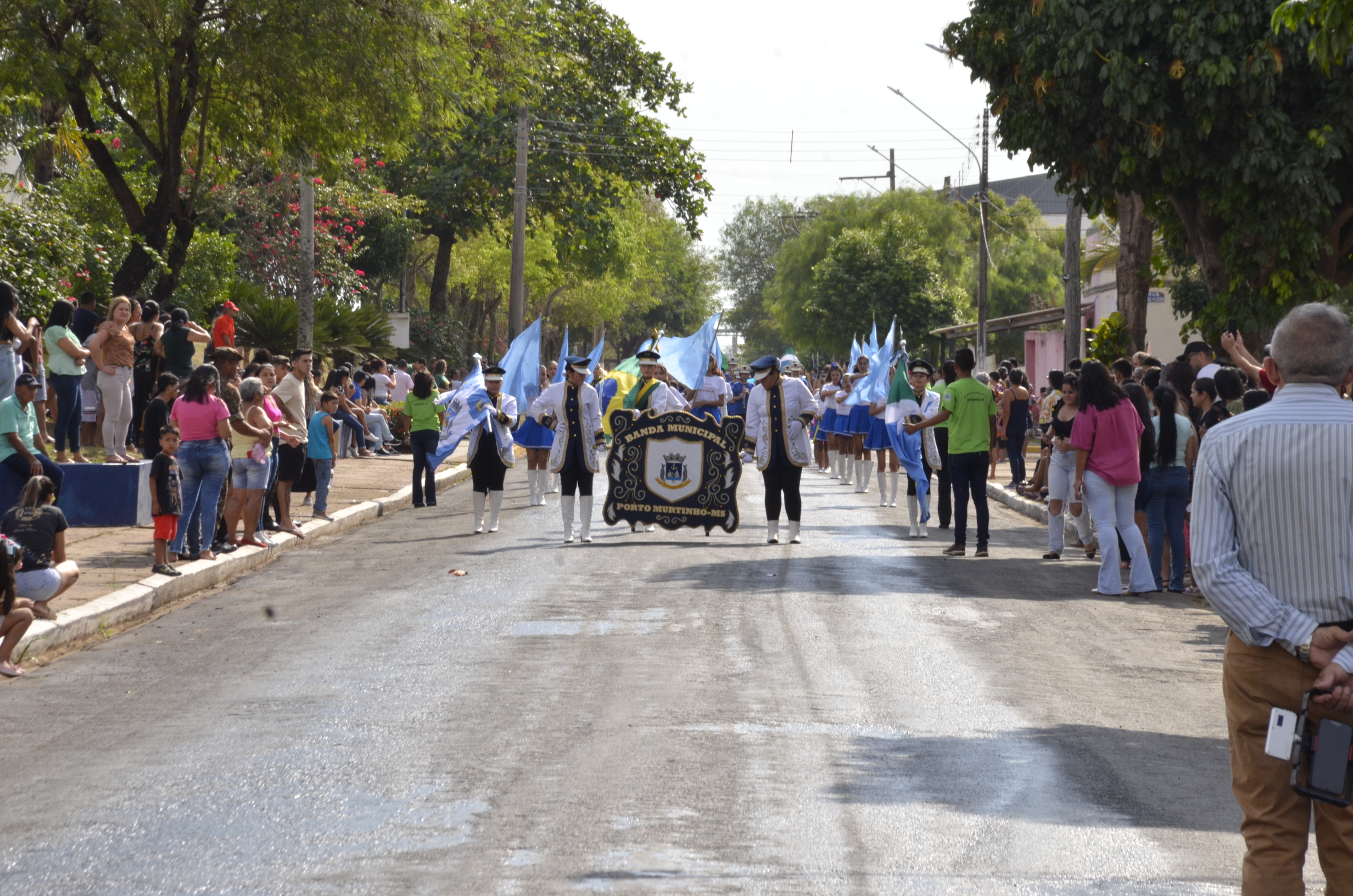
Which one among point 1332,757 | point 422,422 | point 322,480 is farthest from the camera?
point 422,422

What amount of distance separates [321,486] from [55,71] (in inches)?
214

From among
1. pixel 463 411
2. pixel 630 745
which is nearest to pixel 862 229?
pixel 463 411

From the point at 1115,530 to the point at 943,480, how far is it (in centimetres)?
527

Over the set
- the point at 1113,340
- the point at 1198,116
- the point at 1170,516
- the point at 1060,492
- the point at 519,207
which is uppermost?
the point at 519,207

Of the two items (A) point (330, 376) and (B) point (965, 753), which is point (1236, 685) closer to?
(B) point (965, 753)

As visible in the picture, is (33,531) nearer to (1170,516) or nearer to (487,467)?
(487,467)

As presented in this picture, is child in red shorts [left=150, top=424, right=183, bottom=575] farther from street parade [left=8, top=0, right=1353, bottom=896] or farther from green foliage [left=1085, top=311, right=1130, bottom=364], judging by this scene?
green foliage [left=1085, top=311, right=1130, bottom=364]

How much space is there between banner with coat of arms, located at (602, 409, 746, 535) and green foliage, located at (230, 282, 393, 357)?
1203 centimetres

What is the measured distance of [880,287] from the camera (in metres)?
64.8

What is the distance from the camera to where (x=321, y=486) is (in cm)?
1784

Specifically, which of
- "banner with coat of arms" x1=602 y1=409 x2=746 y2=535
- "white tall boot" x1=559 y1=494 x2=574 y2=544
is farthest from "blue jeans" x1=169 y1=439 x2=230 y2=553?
"banner with coat of arms" x1=602 y1=409 x2=746 y2=535

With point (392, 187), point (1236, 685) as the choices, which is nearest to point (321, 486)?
point (1236, 685)

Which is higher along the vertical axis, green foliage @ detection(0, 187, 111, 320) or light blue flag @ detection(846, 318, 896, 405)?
green foliage @ detection(0, 187, 111, 320)

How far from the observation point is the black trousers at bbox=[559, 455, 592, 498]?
52.2 ft
